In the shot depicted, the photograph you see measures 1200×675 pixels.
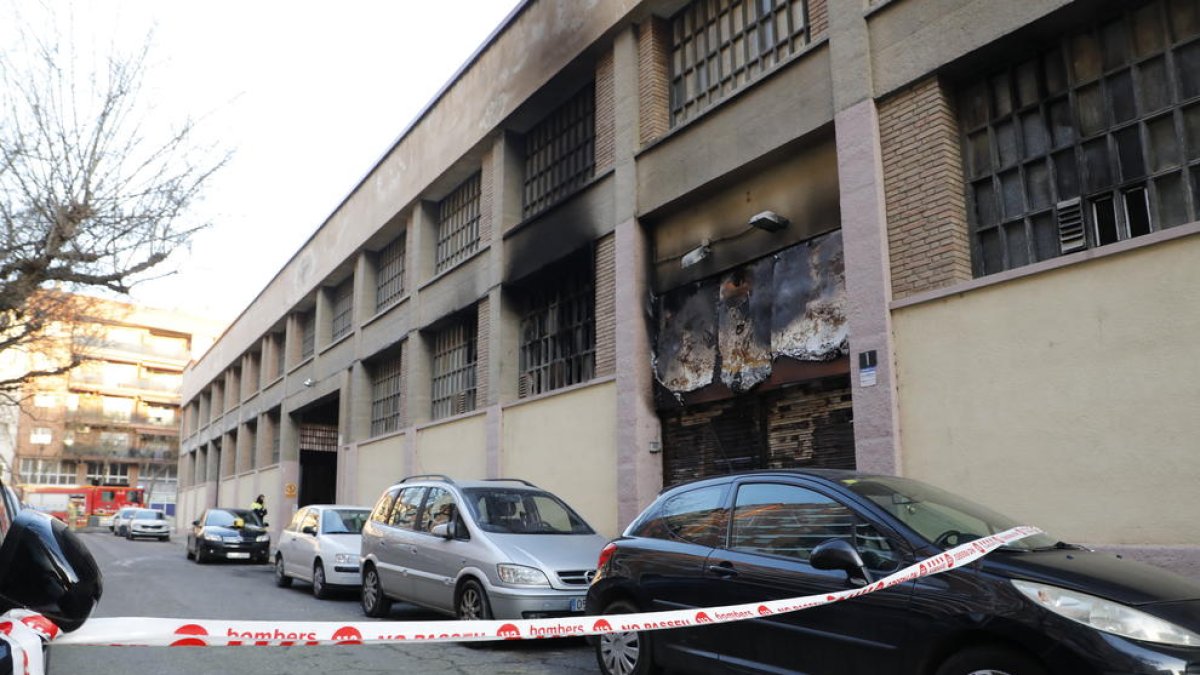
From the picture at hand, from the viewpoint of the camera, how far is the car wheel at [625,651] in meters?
5.98

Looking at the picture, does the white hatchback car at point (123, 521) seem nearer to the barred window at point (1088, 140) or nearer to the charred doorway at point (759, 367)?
the charred doorway at point (759, 367)

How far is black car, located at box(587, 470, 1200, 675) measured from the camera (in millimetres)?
3816

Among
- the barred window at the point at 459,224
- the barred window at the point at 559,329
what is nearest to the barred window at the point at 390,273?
the barred window at the point at 459,224

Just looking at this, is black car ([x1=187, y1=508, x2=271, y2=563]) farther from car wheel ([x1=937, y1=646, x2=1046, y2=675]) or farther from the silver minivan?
car wheel ([x1=937, y1=646, x2=1046, y2=675])

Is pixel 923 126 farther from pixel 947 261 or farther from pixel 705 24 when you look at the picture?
pixel 705 24

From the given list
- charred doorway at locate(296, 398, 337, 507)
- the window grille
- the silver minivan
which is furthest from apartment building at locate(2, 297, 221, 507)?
the silver minivan

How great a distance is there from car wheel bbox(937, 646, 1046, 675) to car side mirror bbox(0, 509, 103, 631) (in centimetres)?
362

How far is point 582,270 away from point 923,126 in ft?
23.2

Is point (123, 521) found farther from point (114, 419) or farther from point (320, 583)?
point (320, 583)

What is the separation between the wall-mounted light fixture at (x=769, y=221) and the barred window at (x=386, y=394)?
1330 centimetres

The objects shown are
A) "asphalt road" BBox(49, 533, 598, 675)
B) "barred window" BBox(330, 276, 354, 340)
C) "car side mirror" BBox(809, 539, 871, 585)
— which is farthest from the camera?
"barred window" BBox(330, 276, 354, 340)

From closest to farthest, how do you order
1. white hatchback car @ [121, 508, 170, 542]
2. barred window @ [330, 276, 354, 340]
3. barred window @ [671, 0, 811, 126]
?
barred window @ [671, 0, 811, 126] < barred window @ [330, 276, 354, 340] < white hatchback car @ [121, 508, 170, 542]

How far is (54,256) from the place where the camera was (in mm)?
13328

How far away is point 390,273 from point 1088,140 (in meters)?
18.7
